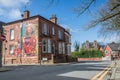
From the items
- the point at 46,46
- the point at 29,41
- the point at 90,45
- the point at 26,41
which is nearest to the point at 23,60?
the point at 26,41

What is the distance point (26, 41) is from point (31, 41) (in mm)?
1160

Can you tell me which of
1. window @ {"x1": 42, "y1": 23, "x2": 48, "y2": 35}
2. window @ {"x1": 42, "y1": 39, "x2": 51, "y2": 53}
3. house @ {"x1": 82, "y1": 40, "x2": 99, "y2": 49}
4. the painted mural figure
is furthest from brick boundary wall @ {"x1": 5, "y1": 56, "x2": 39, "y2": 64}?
house @ {"x1": 82, "y1": 40, "x2": 99, "y2": 49}

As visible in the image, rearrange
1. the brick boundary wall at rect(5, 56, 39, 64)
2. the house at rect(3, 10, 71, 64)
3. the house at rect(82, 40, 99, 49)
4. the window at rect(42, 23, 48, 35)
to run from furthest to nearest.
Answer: the house at rect(82, 40, 99, 49)
the window at rect(42, 23, 48, 35)
the house at rect(3, 10, 71, 64)
the brick boundary wall at rect(5, 56, 39, 64)

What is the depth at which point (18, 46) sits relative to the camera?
45.2 meters

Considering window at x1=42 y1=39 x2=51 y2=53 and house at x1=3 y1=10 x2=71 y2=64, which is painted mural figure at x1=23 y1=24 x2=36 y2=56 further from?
window at x1=42 y1=39 x2=51 y2=53

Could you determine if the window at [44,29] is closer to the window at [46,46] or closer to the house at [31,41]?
the house at [31,41]

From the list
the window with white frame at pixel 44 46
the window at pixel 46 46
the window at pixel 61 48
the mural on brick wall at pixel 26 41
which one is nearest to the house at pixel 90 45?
the window at pixel 61 48

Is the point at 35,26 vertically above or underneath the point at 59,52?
above

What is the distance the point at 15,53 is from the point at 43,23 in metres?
7.48

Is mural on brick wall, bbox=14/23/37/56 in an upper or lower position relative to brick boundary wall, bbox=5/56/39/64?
upper

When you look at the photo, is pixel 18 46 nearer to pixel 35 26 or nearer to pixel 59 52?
pixel 35 26

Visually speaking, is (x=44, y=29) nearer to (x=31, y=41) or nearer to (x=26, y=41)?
(x=31, y=41)

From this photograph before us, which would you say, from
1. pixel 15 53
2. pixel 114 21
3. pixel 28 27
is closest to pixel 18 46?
pixel 15 53

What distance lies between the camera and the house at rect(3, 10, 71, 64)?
4259cm
